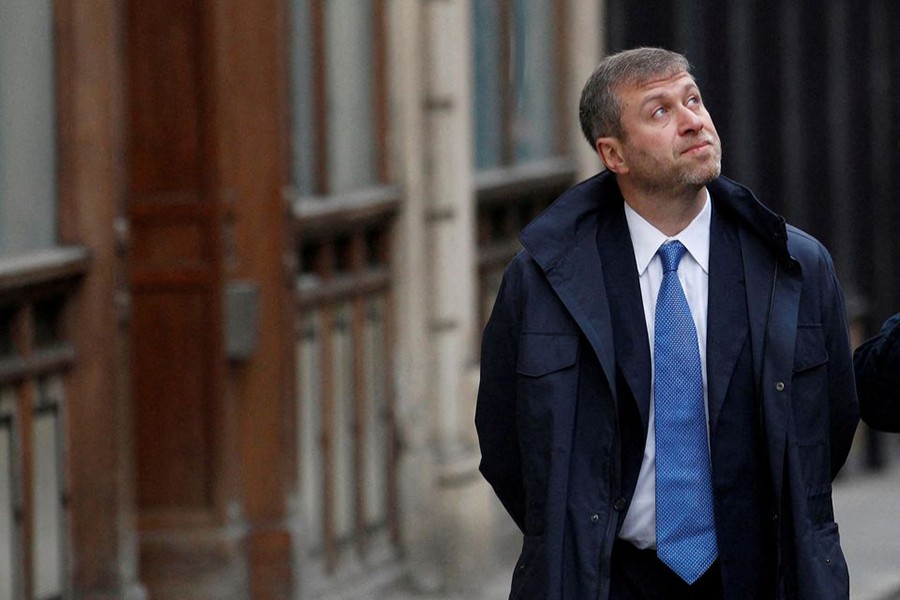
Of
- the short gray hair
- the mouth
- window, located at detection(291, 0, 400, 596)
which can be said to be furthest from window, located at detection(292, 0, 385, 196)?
the mouth

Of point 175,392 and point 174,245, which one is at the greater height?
point 174,245

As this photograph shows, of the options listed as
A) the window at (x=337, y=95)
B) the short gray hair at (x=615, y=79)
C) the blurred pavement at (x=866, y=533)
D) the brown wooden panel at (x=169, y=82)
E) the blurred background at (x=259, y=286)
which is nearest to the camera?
the short gray hair at (x=615, y=79)

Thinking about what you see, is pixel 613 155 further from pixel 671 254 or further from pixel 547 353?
pixel 547 353

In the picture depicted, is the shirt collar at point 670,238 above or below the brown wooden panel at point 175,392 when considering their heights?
above

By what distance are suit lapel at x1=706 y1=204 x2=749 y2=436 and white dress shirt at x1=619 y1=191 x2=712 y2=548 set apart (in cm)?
3

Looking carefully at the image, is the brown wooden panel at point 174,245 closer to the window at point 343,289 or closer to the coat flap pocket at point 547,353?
the window at point 343,289

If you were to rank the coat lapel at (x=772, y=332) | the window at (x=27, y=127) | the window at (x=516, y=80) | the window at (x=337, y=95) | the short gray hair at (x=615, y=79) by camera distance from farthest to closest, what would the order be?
the window at (x=516, y=80) < the window at (x=337, y=95) < the window at (x=27, y=127) < the short gray hair at (x=615, y=79) < the coat lapel at (x=772, y=332)

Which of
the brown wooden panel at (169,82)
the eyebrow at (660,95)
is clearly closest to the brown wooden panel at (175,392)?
the brown wooden panel at (169,82)

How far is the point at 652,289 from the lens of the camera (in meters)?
4.67

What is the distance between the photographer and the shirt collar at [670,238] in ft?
15.3

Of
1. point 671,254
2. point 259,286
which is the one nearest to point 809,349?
point 671,254

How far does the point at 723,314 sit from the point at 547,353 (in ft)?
1.18

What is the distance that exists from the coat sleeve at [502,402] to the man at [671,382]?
14 mm

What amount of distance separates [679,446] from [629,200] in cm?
54
